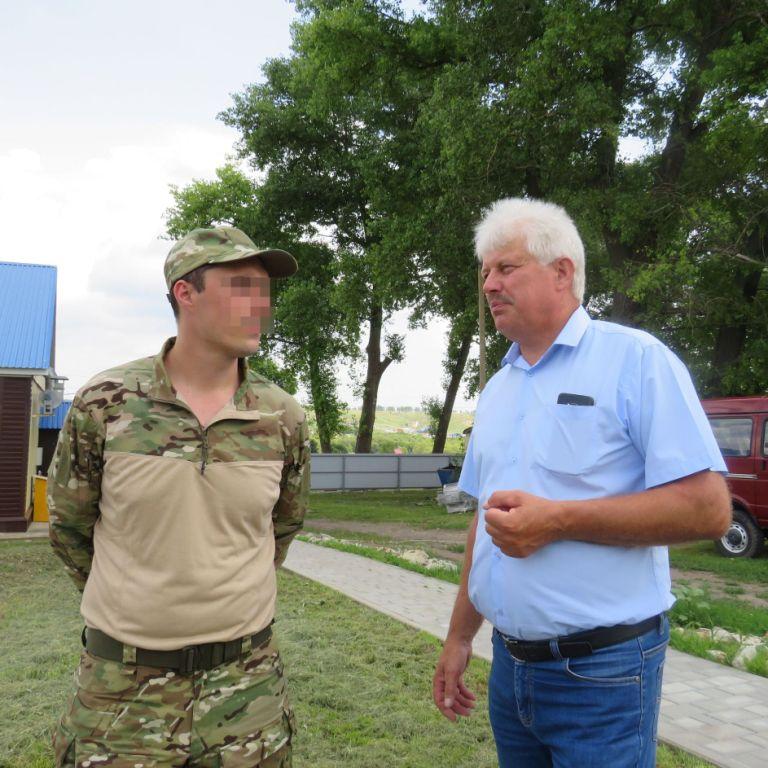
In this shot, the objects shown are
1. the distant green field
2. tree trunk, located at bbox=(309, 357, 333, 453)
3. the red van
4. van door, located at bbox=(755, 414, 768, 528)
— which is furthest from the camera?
the distant green field

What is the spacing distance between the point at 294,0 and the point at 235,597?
25431mm

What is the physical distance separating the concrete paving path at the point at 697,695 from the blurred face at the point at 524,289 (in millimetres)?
2971

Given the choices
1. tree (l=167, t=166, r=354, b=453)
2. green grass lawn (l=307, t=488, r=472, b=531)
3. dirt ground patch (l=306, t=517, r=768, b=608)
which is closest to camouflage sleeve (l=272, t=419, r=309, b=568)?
dirt ground patch (l=306, t=517, r=768, b=608)

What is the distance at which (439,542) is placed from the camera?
15.1m

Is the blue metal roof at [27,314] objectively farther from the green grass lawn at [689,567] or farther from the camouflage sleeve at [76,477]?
the camouflage sleeve at [76,477]

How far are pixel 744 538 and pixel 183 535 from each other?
1278 cm

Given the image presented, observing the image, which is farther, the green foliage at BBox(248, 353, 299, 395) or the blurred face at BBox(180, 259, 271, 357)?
the green foliage at BBox(248, 353, 299, 395)

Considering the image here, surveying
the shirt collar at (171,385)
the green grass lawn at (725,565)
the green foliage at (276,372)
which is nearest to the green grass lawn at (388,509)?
the green grass lawn at (725,565)

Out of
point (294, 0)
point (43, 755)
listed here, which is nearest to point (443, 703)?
point (43, 755)

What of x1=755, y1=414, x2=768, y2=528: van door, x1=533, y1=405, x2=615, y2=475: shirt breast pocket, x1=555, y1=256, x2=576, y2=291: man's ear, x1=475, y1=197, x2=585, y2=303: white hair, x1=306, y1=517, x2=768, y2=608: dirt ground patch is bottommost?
x1=306, y1=517, x2=768, y2=608: dirt ground patch

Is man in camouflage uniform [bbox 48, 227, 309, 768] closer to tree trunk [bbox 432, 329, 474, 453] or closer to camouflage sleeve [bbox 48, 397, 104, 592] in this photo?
camouflage sleeve [bbox 48, 397, 104, 592]

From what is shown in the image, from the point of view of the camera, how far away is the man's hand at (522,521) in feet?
6.77

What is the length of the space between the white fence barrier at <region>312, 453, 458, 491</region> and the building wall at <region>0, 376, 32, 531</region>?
15.7 m

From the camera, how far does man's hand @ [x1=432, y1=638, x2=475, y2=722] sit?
2.63m
